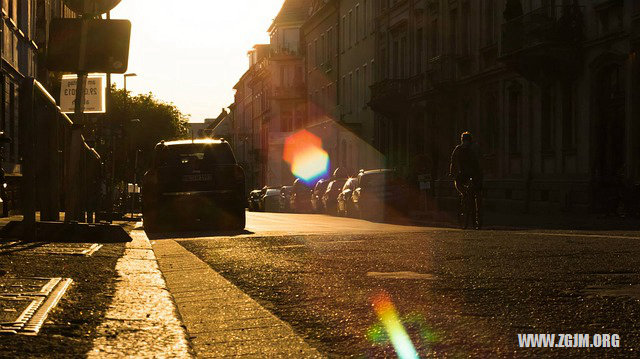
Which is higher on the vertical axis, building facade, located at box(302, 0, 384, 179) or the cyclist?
building facade, located at box(302, 0, 384, 179)

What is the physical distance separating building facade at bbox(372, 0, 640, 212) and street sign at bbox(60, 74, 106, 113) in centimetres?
1210

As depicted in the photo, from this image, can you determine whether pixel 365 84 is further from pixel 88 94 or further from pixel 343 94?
pixel 88 94

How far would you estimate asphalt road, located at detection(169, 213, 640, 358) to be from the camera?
4.42m

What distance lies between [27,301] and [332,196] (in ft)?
120

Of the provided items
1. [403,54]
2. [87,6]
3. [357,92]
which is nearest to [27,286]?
[87,6]

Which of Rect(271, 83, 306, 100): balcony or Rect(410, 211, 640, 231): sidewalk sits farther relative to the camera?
Rect(271, 83, 306, 100): balcony

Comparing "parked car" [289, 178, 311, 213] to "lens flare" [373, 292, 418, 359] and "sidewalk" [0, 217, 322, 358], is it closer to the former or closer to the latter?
"sidewalk" [0, 217, 322, 358]

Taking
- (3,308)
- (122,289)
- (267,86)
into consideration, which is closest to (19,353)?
(3,308)

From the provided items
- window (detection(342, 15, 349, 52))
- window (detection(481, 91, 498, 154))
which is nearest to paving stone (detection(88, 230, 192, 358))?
window (detection(481, 91, 498, 154))

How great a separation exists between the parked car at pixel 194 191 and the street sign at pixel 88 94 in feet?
6.16

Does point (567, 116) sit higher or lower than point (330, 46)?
lower

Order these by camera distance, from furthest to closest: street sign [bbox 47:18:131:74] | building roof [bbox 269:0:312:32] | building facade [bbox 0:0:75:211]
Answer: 1. building roof [bbox 269:0:312:32]
2. building facade [bbox 0:0:75:211]
3. street sign [bbox 47:18:131:74]

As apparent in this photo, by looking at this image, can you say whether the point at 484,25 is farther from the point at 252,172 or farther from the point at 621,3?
the point at 252,172

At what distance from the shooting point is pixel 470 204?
60.6 ft
